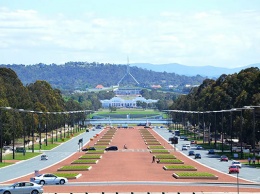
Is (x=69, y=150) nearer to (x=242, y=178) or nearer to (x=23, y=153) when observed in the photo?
(x=23, y=153)

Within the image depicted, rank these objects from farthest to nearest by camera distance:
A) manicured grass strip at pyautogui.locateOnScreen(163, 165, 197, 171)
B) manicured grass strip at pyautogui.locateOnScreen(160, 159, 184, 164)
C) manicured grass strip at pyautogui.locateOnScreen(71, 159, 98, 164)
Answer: manicured grass strip at pyautogui.locateOnScreen(71, 159, 98, 164), manicured grass strip at pyautogui.locateOnScreen(160, 159, 184, 164), manicured grass strip at pyautogui.locateOnScreen(163, 165, 197, 171)

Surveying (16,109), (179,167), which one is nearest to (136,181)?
(179,167)

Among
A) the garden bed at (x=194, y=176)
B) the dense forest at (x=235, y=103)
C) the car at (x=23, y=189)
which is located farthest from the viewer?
the dense forest at (x=235, y=103)

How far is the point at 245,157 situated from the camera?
385 feet

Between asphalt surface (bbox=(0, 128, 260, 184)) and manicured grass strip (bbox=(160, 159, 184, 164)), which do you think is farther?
manicured grass strip (bbox=(160, 159, 184, 164))

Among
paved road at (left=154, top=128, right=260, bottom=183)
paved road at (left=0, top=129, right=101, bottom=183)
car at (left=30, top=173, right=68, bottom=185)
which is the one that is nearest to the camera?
car at (left=30, top=173, right=68, bottom=185)

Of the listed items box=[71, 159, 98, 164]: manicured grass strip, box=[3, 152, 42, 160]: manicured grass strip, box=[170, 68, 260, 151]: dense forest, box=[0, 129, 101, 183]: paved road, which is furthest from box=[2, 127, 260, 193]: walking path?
box=[170, 68, 260, 151]: dense forest

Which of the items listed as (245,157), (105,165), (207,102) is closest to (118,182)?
(105,165)

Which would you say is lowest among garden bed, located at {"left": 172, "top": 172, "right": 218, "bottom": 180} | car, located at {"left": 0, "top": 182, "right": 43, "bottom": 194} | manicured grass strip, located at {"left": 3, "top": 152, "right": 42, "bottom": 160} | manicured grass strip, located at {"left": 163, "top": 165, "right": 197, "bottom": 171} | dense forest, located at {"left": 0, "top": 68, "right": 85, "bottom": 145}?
manicured grass strip, located at {"left": 3, "top": 152, "right": 42, "bottom": 160}

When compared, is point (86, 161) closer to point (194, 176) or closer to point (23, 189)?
point (194, 176)

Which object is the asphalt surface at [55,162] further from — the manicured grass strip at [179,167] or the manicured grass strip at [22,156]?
the manicured grass strip at [179,167]

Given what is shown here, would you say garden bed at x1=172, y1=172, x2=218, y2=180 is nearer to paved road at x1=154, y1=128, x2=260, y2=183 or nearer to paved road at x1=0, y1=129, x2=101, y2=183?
paved road at x1=154, y1=128, x2=260, y2=183

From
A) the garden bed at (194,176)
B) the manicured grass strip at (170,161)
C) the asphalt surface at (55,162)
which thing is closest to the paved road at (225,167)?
the asphalt surface at (55,162)

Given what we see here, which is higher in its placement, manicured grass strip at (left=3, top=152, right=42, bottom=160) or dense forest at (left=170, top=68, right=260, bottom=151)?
dense forest at (left=170, top=68, right=260, bottom=151)
